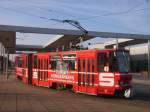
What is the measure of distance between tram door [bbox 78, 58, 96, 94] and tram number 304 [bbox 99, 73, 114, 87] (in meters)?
0.57

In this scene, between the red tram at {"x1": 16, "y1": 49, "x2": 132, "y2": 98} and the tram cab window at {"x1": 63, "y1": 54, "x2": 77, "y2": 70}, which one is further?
the tram cab window at {"x1": 63, "y1": 54, "x2": 77, "y2": 70}

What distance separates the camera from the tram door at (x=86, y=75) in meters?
24.4

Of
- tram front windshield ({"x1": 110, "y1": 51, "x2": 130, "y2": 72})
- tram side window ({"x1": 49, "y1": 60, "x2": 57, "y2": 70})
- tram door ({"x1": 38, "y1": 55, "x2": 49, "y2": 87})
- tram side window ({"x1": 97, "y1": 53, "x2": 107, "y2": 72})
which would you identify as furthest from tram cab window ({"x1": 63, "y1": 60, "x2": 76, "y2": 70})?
tram door ({"x1": 38, "y1": 55, "x2": 49, "y2": 87})

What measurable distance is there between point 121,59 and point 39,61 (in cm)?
1076

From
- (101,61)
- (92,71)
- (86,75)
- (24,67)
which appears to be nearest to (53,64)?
(86,75)

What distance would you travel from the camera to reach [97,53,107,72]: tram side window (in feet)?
78.3

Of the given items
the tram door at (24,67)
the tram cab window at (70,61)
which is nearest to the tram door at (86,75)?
the tram cab window at (70,61)

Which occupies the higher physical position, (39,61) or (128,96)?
(39,61)

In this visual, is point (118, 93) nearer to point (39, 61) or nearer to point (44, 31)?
point (39, 61)

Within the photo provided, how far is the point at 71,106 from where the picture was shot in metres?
19.1

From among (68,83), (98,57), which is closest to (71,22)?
(68,83)

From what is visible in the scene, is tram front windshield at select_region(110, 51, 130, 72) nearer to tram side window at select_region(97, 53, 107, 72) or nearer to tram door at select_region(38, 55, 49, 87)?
tram side window at select_region(97, 53, 107, 72)

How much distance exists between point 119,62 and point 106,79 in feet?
3.97

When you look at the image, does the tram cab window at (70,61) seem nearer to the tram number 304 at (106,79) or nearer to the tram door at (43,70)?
the tram number 304 at (106,79)
